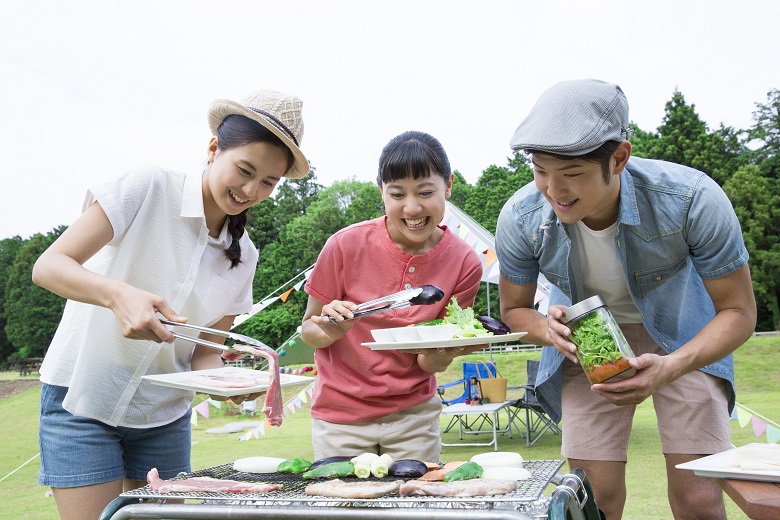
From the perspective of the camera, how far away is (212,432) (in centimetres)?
1188

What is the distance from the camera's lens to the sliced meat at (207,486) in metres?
2.10

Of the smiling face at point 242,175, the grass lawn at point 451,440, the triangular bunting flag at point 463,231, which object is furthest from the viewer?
the triangular bunting flag at point 463,231

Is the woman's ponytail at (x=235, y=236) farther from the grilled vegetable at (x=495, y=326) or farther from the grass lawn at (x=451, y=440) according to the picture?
the grass lawn at (x=451, y=440)

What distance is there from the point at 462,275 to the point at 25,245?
4448 cm

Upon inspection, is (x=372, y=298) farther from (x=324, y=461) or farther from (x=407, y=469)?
(x=407, y=469)

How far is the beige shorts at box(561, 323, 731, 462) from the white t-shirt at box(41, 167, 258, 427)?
5.11ft

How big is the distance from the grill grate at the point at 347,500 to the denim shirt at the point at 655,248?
761 mm

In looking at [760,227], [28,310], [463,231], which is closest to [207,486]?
[463,231]

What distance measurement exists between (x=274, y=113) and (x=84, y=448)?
55.7 inches

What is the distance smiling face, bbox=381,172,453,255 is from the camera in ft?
9.30

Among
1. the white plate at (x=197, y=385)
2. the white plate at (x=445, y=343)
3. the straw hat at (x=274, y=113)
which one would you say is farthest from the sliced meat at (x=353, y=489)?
the straw hat at (x=274, y=113)

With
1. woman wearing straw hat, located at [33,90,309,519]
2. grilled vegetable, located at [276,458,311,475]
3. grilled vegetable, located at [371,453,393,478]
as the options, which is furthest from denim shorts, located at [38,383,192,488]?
grilled vegetable, located at [371,453,393,478]

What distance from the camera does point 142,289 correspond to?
2.56m

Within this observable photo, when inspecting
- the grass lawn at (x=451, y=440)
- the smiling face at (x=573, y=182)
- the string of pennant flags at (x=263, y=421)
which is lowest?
the grass lawn at (x=451, y=440)
